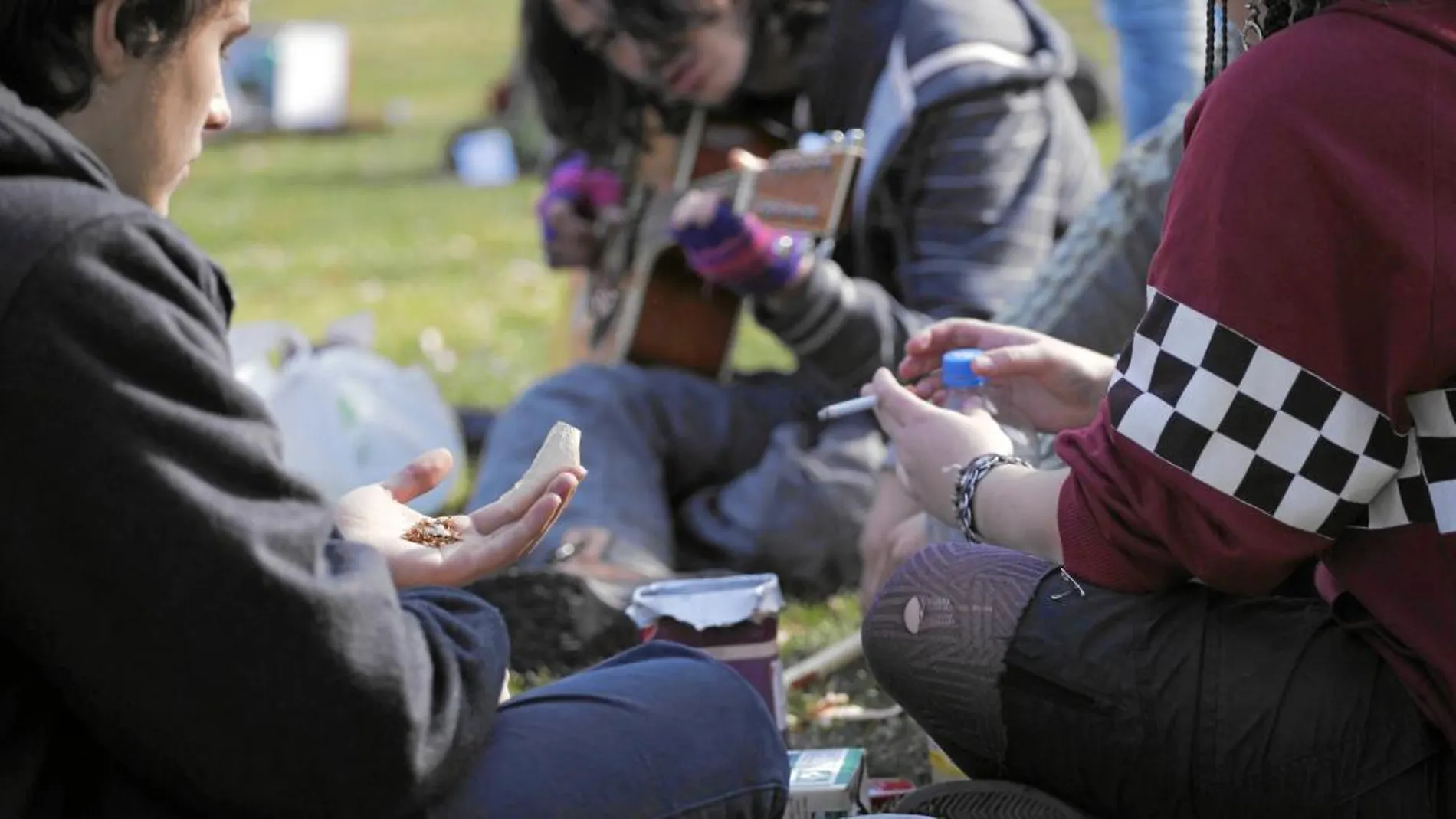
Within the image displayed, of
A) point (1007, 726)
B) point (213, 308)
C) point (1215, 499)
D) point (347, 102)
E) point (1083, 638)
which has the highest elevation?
point (213, 308)

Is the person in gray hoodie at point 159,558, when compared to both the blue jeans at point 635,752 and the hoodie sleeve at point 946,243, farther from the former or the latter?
the hoodie sleeve at point 946,243

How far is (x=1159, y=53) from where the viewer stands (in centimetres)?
427

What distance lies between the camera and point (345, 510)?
6.31 feet

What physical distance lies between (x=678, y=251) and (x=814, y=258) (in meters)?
0.75

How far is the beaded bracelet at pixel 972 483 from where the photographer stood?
85.7 inches

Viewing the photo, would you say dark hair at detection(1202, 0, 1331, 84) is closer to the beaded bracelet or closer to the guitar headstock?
the beaded bracelet

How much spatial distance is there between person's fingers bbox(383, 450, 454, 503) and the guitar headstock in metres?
1.82

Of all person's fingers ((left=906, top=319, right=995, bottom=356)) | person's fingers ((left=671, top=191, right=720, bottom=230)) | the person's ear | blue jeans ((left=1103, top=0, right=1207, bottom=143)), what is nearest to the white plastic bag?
person's fingers ((left=671, top=191, right=720, bottom=230))

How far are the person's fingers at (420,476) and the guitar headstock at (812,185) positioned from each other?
182 cm

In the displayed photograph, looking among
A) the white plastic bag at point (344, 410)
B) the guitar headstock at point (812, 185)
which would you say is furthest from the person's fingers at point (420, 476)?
the white plastic bag at point (344, 410)

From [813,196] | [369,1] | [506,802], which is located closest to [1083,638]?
[506,802]

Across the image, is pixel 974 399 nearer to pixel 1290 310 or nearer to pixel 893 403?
pixel 893 403

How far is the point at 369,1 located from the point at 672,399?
2364cm

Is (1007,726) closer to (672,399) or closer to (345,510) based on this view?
(345,510)
